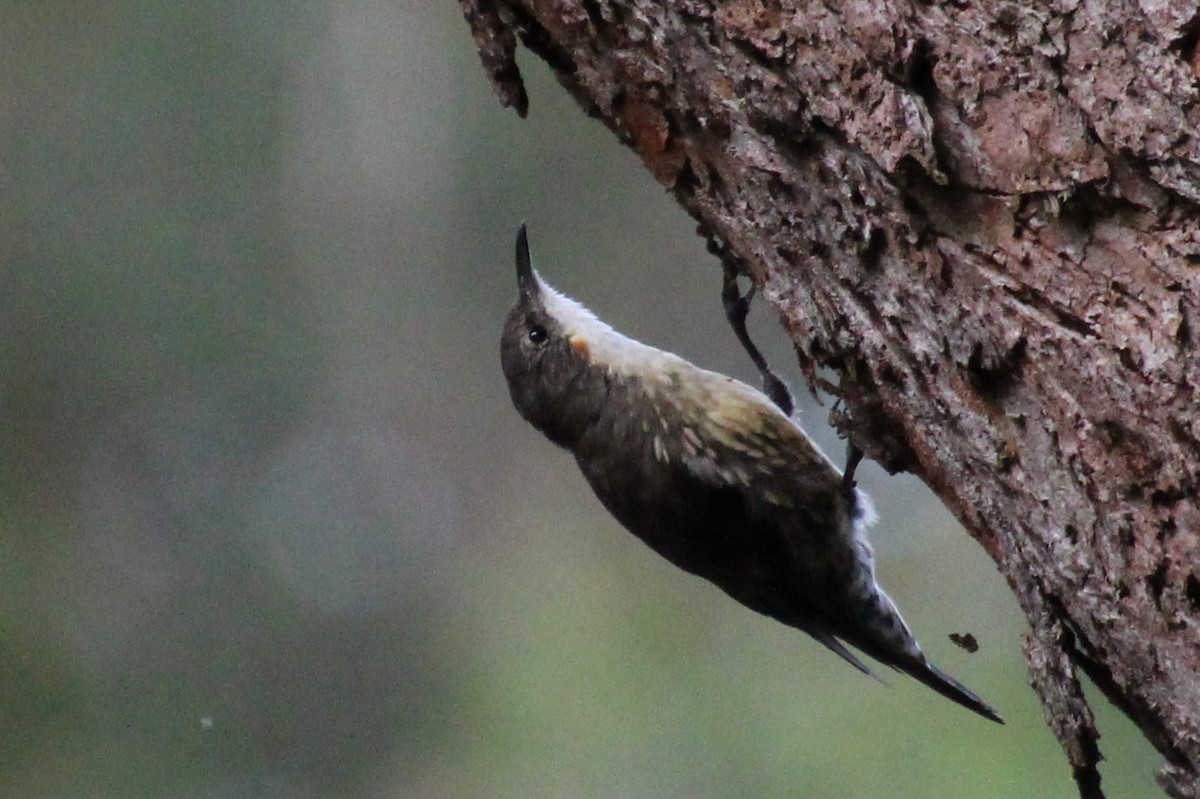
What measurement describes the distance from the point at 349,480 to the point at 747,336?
6.10 feet

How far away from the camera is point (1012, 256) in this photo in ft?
→ 4.68

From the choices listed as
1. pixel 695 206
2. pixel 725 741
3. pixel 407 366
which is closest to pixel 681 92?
pixel 695 206

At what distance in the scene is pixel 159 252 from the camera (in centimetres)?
371

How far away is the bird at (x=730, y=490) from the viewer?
2.68 m

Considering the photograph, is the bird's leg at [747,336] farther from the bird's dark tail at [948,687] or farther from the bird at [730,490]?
the bird's dark tail at [948,687]

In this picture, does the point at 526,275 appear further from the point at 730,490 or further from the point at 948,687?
the point at 948,687

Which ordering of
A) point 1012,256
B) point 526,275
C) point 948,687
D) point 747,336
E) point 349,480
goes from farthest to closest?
1. point 349,480
2. point 526,275
3. point 747,336
4. point 948,687
5. point 1012,256

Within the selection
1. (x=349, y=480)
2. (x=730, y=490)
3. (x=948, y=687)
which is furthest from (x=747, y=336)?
(x=349, y=480)

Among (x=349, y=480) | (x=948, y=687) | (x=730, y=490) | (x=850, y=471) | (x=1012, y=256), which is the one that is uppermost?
(x=1012, y=256)

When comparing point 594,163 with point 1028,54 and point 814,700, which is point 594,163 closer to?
point 814,700

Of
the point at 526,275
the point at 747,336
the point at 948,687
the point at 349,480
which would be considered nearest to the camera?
the point at 948,687

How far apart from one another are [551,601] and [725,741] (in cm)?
82

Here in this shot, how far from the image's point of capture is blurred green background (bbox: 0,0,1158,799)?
11.7ft

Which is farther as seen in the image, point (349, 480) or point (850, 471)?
point (349, 480)
